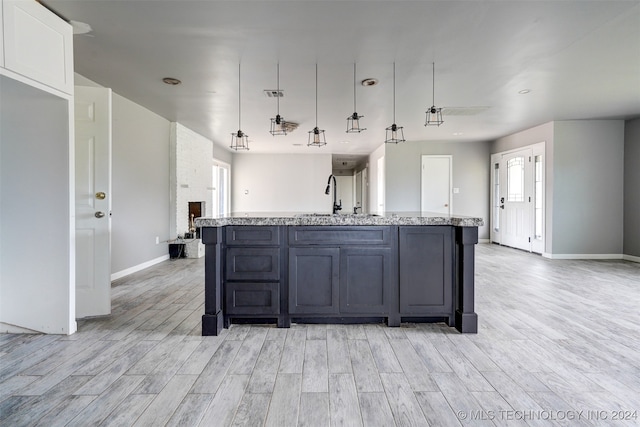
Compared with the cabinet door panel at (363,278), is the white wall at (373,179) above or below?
above

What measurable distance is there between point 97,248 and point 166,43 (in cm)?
196

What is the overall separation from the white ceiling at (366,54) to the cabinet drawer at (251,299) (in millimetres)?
2147

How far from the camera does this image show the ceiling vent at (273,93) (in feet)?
14.4

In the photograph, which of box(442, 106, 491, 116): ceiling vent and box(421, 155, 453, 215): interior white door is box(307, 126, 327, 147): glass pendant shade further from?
box(421, 155, 453, 215): interior white door

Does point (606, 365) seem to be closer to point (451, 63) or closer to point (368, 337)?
point (368, 337)

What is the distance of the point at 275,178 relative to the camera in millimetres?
9992

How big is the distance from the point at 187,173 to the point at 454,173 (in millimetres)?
6092

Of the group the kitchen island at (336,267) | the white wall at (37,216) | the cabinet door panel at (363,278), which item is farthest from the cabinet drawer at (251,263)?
the white wall at (37,216)

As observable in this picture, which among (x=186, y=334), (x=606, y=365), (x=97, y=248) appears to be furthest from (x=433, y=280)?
(x=97, y=248)

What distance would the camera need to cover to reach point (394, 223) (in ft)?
9.02

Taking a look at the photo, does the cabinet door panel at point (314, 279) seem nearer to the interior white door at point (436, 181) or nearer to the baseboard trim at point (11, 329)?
the baseboard trim at point (11, 329)

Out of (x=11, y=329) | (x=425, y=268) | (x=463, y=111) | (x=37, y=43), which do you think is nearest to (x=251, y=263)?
(x=425, y=268)

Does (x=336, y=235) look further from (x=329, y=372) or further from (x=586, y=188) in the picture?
(x=586, y=188)

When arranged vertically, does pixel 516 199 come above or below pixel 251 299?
above
